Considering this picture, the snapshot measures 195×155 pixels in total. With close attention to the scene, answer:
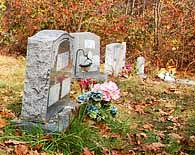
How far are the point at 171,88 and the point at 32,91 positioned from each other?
3.86 meters

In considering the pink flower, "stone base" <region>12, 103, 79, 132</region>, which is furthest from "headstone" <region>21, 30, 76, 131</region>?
the pink flower

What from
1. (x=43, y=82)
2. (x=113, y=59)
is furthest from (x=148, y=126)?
(x=113, y=59)

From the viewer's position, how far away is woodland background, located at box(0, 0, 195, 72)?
10.6 metres

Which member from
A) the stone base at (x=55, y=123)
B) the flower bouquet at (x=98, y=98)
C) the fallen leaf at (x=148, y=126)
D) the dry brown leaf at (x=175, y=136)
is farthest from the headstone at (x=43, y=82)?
the dry brown leaf at (x=175, y=136)

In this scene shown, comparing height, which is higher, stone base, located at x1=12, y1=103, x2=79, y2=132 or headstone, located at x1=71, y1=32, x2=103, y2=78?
headstone, located at x1=71, y1=32, x2=103, y2=78

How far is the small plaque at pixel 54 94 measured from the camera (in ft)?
15.2

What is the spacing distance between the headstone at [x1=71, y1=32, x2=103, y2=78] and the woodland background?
271 cm

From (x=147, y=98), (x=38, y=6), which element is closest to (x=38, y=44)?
(x=147, y=98)

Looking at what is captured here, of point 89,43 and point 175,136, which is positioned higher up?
point 89,43

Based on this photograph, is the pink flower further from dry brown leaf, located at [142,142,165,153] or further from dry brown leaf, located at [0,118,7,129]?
dry brown leaf, located at [0,118,7,129]

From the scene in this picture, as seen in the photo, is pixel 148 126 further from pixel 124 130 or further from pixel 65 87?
pixel 65 87

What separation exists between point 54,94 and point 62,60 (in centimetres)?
39

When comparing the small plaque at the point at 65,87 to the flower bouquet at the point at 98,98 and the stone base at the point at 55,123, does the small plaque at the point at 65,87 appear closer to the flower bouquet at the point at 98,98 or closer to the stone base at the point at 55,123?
the flower bouquet at the point at 98,98

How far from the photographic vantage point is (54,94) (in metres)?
4.76
